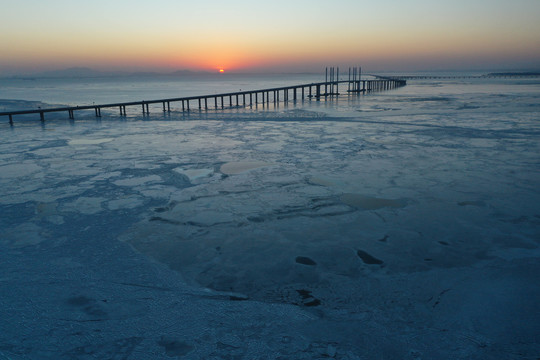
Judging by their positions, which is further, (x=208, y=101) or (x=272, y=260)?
(x=208, y=101)

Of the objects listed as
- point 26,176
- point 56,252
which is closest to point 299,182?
point 56,252

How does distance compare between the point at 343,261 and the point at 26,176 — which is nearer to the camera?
the point at 343,261

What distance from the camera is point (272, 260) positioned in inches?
177

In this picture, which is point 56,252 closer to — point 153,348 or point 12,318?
point 12,318

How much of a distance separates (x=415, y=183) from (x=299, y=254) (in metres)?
4.10

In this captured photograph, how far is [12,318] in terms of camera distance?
343cm

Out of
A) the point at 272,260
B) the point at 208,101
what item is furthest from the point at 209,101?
the point at 272,260

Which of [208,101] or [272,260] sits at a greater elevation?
[208,101]

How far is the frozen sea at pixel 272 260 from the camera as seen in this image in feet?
10.2

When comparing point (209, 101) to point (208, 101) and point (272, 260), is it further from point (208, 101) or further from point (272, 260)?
point (272, 260)

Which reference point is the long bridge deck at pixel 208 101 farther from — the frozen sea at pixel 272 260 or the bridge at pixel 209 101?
the frozen sea at pixel 272 260

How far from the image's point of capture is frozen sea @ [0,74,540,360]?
123 inches

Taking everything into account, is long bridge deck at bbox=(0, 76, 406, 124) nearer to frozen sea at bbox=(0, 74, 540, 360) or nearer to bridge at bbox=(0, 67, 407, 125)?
bridge at bbox=(0, 67, 407, 125)

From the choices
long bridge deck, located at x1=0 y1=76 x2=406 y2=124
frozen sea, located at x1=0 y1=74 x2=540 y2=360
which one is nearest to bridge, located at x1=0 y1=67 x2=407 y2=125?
long bridge deck, located at x1=0 y1=76 x2=406 y2=124
